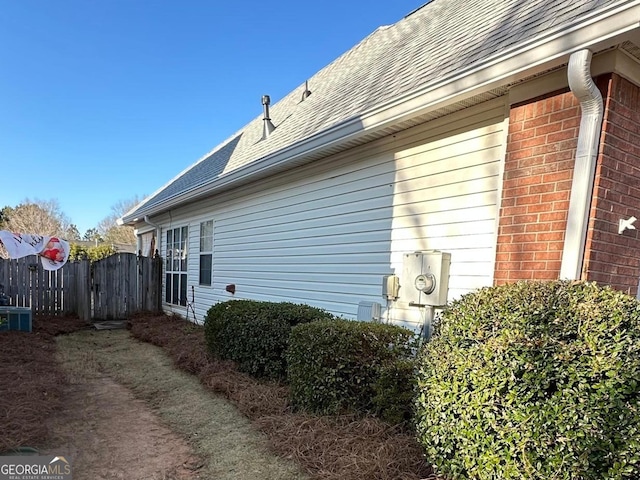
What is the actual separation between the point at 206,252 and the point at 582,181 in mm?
8096

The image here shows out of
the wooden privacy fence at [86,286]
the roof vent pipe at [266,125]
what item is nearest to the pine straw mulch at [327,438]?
the roof vent pipe at [266,125]

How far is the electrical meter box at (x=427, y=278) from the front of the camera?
147 inches

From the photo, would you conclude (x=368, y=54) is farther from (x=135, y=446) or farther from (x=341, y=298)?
(x=135, y=446)

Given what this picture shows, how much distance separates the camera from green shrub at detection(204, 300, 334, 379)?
4648mm

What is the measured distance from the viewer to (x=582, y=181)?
2.72 meters

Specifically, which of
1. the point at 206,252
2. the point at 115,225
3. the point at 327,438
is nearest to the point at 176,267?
the point at 206,252

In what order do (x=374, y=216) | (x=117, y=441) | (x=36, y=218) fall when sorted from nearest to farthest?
(x=117, y=441)
(x=374, y=216)
(x=36, y=218)

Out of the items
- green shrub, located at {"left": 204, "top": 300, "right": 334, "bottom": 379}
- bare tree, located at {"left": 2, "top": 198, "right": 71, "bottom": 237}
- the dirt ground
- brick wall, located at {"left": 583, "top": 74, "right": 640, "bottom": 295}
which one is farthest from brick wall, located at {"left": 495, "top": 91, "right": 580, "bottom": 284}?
bare tree, located at {"left": 2, "top": 198, "right": 71, "bottom": 237}

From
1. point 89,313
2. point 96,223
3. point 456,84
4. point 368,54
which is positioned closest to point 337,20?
point 368,54

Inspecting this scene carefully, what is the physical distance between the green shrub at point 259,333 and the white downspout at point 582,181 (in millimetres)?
2707

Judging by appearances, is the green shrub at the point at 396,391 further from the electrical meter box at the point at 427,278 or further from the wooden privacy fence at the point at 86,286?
the wooden privacy fence at the point at 86,286

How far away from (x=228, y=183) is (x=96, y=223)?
4154 centimetres

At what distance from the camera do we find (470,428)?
2188mm

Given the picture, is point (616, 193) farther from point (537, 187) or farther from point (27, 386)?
point (27, 386)
